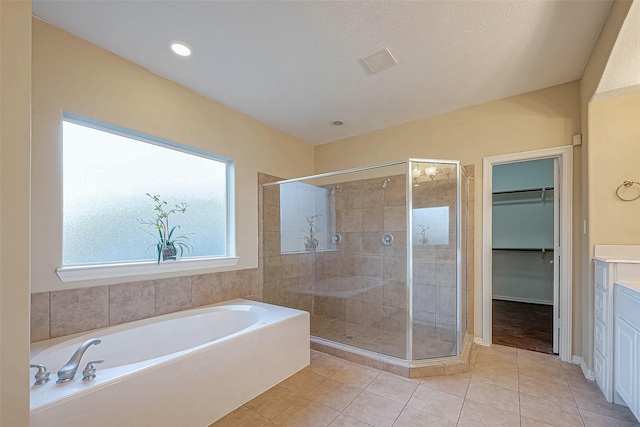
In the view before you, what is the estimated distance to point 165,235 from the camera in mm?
2379

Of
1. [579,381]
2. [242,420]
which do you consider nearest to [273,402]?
[242,420]

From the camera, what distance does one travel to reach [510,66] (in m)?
2.13

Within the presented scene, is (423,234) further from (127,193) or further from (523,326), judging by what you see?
(127,193)

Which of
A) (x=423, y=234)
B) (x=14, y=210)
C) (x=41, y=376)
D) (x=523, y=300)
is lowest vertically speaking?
(x=523, y=300)

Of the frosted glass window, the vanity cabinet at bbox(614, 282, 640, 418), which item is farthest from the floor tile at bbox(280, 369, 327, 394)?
the vanity cabinet at bbox(614, 282, 640, 418)

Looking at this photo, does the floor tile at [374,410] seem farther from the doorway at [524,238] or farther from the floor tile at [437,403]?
the doorway at [524,238]

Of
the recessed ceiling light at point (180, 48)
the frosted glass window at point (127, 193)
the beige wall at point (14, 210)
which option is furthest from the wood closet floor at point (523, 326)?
the recessed ceiling light at point (180, 48)

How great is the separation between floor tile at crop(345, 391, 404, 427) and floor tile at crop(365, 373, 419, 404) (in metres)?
0.05

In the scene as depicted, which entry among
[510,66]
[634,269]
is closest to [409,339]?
[634,269]

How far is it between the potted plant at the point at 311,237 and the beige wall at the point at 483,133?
1.01 metres

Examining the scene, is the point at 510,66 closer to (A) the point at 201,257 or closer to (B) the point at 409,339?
(B) the point at 409,339

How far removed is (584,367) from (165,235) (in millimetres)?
3670

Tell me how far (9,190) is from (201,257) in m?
1.84

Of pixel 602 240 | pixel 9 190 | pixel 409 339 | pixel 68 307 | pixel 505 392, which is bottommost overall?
pixel 505 392
